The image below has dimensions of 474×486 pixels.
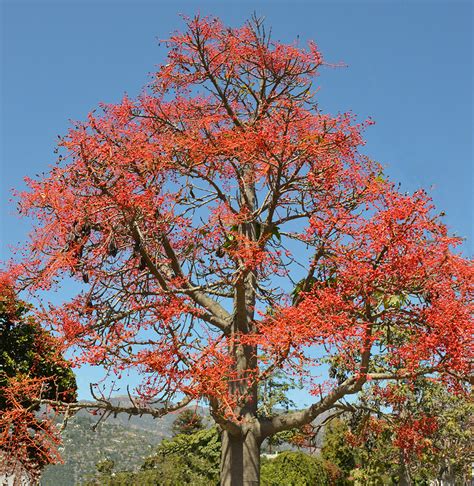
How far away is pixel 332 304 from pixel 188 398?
94.4 inches

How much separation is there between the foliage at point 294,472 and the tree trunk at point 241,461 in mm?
14148

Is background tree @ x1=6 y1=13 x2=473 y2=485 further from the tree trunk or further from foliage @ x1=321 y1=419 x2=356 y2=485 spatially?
foliage @ x1=321 y1=419 x2=356 y2=485

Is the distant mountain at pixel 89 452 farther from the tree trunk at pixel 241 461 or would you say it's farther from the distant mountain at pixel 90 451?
the tree trunk at pixel 241 461

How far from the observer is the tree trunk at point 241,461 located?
9117mm

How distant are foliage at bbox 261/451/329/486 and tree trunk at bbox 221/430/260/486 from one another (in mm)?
14148

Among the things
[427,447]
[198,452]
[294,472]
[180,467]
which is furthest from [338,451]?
[427,447]

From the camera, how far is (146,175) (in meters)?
9.68

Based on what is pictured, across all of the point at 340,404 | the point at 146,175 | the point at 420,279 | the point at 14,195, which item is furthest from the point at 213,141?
the point at 340,404

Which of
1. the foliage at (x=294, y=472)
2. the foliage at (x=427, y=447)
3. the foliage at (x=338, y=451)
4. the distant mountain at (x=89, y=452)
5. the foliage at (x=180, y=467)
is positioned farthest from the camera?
the distant mountain at (x=89, y=452)

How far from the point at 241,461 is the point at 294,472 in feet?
49.4

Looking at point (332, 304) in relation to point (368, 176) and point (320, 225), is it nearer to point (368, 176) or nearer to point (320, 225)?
point (320, 225)

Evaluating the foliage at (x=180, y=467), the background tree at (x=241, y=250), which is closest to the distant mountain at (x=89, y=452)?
the foliage at (x=180, y=467)

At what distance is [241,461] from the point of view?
920 centimetres

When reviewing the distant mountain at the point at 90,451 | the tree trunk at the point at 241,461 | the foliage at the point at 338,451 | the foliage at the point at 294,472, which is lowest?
the tree trunk at the point at 241,461
